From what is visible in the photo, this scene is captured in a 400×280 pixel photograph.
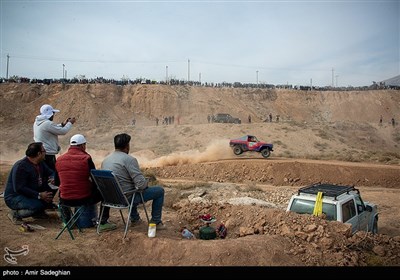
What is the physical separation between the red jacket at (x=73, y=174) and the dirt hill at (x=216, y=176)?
0.77 m

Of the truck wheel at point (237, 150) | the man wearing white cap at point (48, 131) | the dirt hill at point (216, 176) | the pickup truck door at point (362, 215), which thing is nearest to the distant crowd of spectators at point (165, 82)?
the dirt hill at point (216, 176)

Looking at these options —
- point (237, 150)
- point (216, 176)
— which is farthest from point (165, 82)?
point (216, 176)

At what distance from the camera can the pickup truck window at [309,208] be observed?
22.1ft

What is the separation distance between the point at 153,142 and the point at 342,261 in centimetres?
3086

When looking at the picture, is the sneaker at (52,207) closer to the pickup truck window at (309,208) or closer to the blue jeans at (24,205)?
the blue jeans at (24,205)

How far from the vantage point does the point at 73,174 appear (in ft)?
18.0

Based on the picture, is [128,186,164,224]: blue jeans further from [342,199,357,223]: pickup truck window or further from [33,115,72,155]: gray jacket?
[342,199,357,223]: pickup truck window

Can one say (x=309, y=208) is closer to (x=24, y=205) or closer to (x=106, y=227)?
(x=106, y=227)

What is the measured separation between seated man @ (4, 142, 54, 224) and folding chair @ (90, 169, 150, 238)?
1.35 metres

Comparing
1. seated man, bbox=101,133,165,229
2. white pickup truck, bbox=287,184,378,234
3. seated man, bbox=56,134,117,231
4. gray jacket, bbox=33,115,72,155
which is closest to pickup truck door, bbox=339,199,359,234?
white pickup truck, bbox=287,184,378,234
